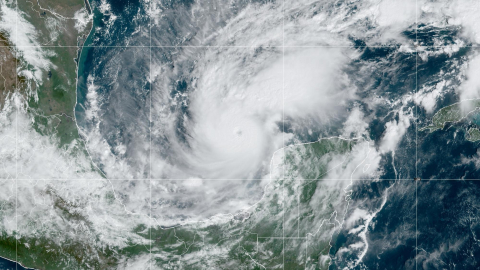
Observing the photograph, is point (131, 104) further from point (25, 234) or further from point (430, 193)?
point (430, 193)

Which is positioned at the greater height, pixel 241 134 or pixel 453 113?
pixel 453 113

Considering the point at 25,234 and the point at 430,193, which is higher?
the point at 430,193

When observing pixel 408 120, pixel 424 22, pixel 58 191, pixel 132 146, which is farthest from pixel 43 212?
pixel 424 22

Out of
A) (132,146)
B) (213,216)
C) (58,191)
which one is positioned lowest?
(213,216)

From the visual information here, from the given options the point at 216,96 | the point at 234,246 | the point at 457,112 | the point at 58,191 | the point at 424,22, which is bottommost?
the point at 234,246

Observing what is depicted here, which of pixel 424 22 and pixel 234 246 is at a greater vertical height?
pixel 424 22

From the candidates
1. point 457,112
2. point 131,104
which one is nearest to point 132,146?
point 131,104

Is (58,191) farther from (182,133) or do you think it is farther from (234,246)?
(234,246)
